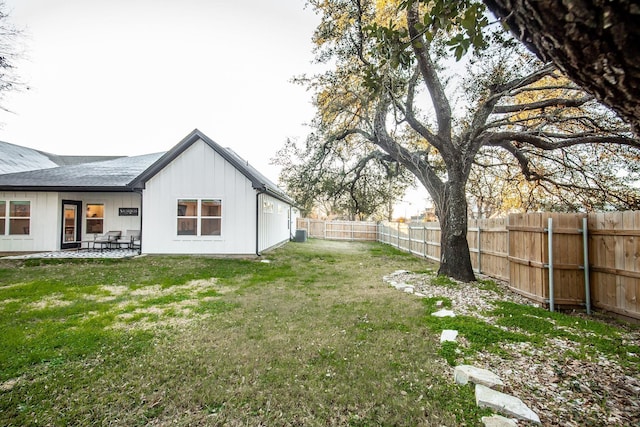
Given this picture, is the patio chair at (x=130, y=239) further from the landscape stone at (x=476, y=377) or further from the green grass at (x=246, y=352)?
the landscape stone at (x=476, y=377)

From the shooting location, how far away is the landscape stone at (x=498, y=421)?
7.22 ft

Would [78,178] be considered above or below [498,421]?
above

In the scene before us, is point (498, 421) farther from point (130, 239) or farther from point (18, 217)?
point (18, 217)

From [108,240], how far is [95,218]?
5.78 ft

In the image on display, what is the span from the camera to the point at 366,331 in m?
4.14

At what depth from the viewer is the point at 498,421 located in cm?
223

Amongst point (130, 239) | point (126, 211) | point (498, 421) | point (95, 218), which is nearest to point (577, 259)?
point (498, 421)

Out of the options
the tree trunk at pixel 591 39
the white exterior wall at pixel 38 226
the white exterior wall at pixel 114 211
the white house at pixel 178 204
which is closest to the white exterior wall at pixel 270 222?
the white house at pixel 178 204

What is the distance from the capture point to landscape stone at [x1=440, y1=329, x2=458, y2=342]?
378 centimetres

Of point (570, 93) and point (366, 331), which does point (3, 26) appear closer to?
point (366, 331)

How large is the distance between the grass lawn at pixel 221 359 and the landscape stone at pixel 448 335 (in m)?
0.12

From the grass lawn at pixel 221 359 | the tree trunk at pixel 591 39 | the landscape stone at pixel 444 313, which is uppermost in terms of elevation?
the tree trunk at pixel 591 39

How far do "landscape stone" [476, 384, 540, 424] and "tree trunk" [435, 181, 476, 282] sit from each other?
4.99 m

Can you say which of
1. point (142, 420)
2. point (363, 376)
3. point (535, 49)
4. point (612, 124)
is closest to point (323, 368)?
point (363, 376)
